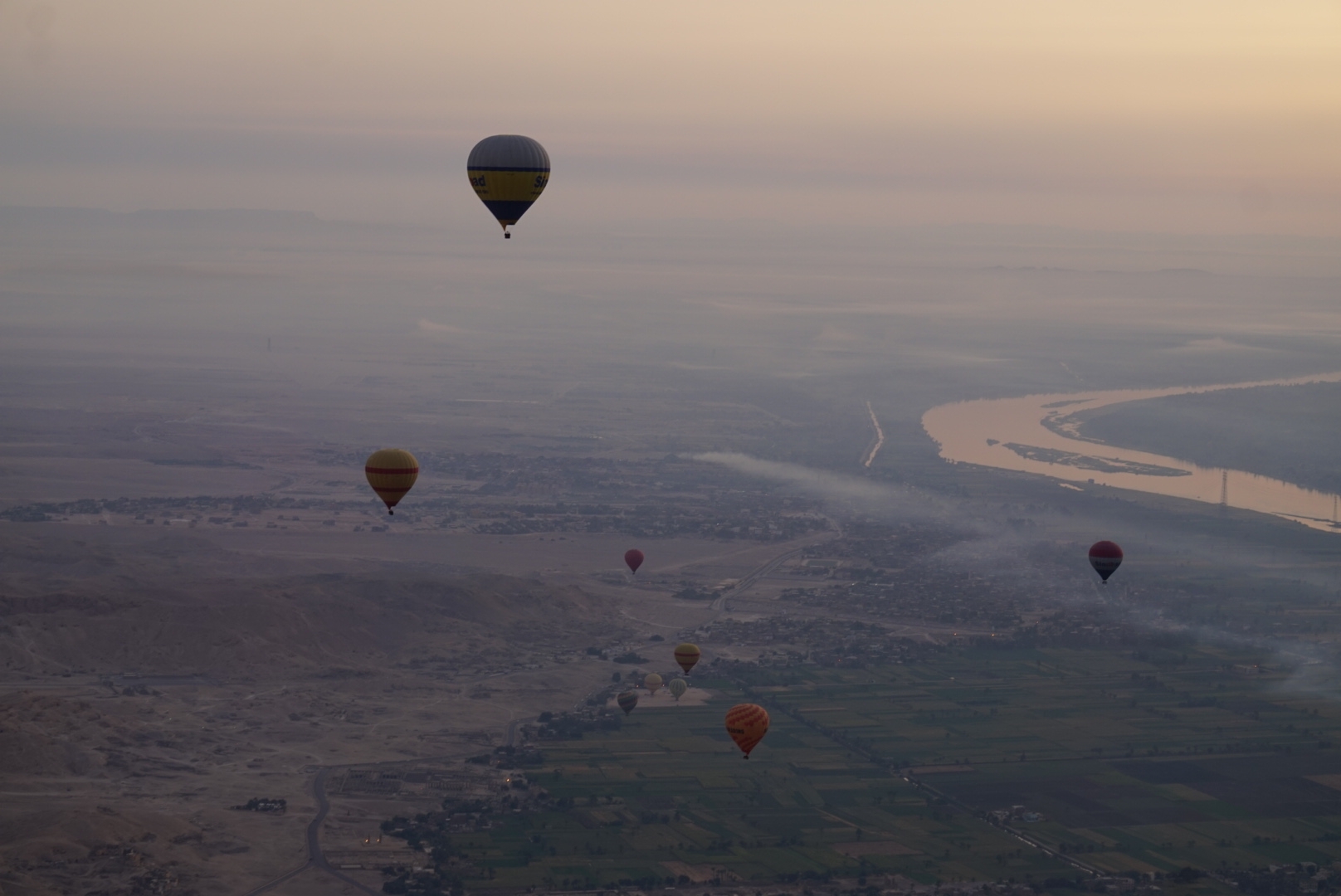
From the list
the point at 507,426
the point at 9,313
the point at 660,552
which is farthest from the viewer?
the point at 9,313

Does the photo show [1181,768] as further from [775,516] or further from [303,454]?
[303,454]

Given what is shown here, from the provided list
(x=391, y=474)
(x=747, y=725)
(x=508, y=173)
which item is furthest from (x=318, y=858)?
(x=508, y=173)

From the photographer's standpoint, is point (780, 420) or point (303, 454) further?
point (780, 420)

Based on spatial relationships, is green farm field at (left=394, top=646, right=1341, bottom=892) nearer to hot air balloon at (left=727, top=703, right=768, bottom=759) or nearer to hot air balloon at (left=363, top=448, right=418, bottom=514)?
hot air balloon at (left=727, top=703, right=768, bottom=759)

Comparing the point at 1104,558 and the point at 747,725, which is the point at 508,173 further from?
the point at 1104,558

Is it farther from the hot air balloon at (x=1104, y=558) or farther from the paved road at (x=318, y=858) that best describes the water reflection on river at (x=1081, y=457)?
the paved road at (x=318, y=858)

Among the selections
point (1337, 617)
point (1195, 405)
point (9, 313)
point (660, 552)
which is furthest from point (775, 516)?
point (9, 313)

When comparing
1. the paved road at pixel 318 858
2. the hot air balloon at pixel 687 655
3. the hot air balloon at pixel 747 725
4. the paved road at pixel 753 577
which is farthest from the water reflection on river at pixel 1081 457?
the paved road at pixel 318 858
